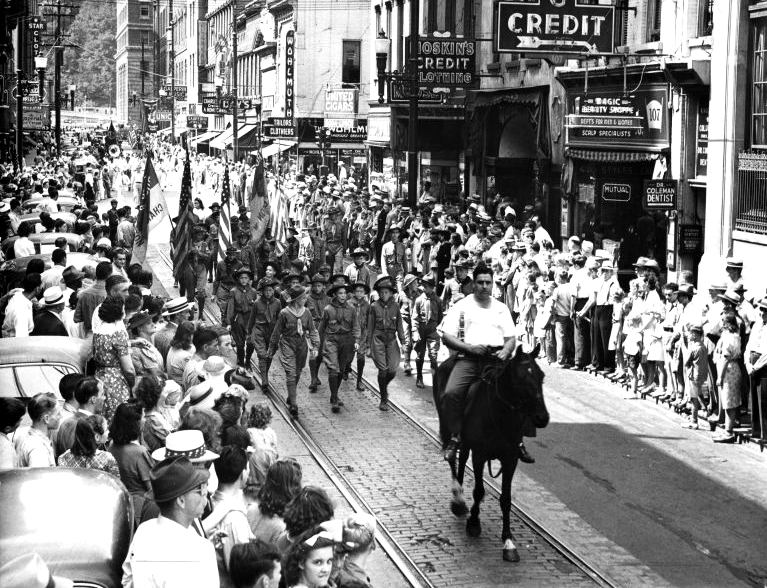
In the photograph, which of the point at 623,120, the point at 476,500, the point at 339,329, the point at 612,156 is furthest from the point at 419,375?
the point at 612,156

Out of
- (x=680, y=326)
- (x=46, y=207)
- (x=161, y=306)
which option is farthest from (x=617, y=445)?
(x=46, y=207)

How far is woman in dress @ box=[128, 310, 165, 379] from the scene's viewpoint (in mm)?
11969

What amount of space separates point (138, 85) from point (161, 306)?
5744 inches

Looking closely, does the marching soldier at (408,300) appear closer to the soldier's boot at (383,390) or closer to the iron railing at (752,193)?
the soldier's boot at (383,390)

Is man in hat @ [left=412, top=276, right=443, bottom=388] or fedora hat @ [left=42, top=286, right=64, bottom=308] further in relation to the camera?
man in hat @ [left=412, top=276, right=443, bottom=388]

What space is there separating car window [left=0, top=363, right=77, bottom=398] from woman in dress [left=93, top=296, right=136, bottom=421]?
47 centimetres

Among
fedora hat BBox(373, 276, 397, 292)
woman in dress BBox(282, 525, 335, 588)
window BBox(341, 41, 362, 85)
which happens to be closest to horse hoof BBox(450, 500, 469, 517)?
woman in dress BBox(282, 525, 335, 588)

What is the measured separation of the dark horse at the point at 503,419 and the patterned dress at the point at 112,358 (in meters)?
3.20

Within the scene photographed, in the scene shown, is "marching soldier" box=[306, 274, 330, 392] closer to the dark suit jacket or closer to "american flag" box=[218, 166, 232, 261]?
the dark suit jacket

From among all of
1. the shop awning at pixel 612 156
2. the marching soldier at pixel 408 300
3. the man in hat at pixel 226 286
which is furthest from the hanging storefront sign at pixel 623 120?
the man in hat at pixel 226 286

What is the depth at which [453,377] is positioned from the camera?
1175cm

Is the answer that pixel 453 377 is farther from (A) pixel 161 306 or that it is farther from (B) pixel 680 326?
(B) pixel 680 326

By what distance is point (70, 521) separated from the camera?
775 centimetres

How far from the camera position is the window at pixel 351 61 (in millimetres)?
62688
